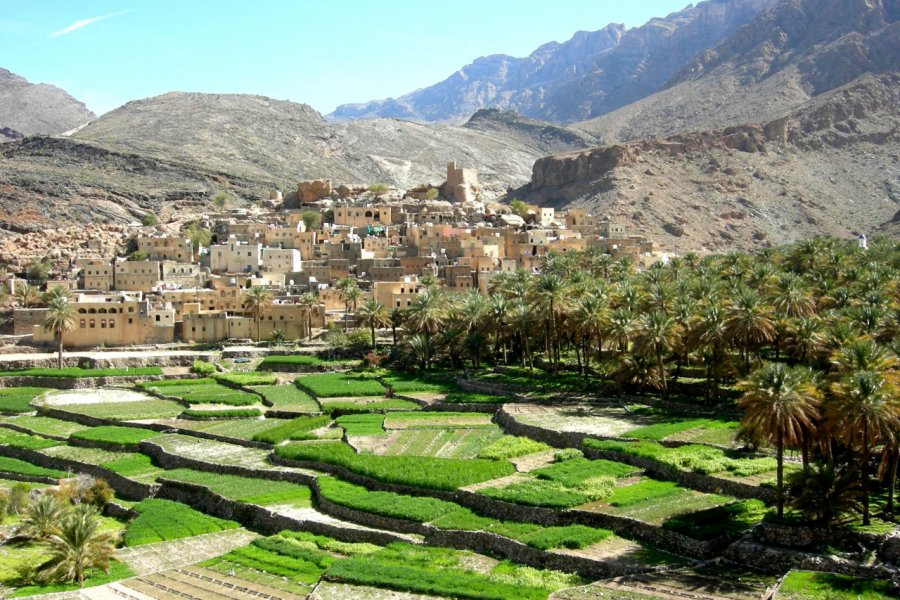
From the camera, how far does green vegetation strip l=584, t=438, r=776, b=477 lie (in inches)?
1401

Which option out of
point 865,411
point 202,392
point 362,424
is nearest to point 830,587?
point 865,411

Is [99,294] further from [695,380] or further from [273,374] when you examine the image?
[695,380]

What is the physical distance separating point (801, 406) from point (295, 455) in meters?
22.7

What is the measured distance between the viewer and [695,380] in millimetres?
52031

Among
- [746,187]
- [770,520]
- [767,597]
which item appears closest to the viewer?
[767,597]

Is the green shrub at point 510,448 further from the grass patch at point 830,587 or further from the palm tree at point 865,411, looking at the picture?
the grass patch at point 830,587

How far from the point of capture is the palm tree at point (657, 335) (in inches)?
1861

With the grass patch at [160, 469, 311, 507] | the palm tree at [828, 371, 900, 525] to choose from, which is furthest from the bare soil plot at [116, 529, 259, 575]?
the palm tree at [828, 371, 900, 525]

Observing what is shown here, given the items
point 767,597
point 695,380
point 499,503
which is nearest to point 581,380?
point 695,380

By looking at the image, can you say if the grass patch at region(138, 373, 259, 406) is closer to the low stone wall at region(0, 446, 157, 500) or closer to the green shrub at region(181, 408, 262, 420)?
the green shrub at region(181, 408, 262, 420)

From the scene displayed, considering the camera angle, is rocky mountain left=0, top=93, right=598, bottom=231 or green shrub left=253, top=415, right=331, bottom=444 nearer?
green shrub left=253, top=415, right=331, bottom=444

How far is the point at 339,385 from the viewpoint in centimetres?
6059

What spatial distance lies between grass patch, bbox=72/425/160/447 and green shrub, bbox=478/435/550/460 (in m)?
18.2

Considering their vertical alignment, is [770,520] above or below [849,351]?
below
